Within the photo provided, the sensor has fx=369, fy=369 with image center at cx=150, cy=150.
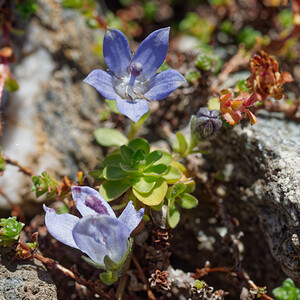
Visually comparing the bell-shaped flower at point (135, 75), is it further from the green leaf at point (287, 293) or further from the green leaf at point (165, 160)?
the green leaf at point (287, 293)

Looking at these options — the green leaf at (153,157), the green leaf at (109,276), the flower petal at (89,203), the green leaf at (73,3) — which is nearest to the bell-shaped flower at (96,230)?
the flower petal at (89,203)

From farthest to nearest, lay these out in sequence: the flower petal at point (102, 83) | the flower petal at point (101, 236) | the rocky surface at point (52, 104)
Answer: the rocky surface at point (52, 104)
the flower petal at point (102, 83)
the flower petal at point (101, 236)

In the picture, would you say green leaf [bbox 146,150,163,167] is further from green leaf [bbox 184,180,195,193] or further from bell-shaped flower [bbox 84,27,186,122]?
bell-shaped flower [bbox 84,27,186,122]

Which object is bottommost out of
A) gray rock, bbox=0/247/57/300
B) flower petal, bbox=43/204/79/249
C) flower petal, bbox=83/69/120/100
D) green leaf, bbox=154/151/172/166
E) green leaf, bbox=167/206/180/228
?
gray rock, bbox=0/247/57/300

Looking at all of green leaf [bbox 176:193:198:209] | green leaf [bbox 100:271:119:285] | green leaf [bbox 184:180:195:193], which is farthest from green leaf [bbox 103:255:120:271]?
green leaf [bbox 184:180:195:193]

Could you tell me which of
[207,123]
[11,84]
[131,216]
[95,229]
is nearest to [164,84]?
[207,123]

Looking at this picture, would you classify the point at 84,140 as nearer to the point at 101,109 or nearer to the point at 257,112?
the point at 101,109
